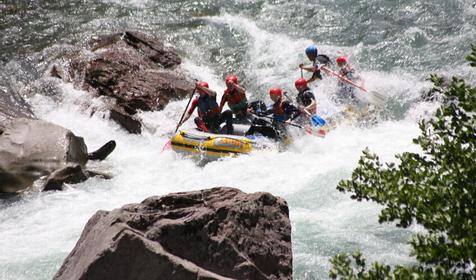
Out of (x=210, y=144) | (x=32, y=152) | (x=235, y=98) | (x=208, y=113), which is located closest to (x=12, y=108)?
(x=32, y=152)

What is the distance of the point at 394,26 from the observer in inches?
602

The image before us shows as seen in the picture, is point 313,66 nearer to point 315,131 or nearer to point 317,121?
point 317,121

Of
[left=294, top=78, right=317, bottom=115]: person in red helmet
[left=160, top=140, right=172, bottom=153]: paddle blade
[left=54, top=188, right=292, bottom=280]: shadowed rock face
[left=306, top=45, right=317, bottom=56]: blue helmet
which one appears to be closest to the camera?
[left=54, top=188, right=292, bottom=280]: shadowed rock face

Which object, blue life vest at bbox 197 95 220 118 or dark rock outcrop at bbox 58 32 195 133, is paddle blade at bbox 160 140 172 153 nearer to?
blue life vest at bbox 197 95 220 118

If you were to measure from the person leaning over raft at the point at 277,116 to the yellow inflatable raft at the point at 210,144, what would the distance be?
1.26 feet

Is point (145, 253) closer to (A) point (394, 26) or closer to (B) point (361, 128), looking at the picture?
(B) point (361, 128)

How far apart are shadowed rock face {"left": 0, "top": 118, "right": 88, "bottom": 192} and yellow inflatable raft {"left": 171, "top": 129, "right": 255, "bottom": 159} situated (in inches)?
69.2

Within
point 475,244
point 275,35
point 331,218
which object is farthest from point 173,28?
point 475,244

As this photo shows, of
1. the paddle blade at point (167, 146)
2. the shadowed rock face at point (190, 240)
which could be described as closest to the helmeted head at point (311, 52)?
the paddle blade at point (167, 146)

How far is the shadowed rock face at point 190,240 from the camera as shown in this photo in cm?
495

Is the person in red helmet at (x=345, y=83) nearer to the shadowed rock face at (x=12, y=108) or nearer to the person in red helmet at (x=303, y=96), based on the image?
the person in red helmet at (x=303, y=96)

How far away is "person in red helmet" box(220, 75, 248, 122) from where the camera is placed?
12031mm

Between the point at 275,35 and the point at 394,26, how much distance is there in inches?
102

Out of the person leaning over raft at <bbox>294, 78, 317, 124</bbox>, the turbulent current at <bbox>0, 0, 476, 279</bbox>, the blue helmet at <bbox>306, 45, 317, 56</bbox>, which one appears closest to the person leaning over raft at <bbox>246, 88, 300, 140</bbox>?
the person leaning over raft at <bbox>294, 78, 317, 124</bbox>
